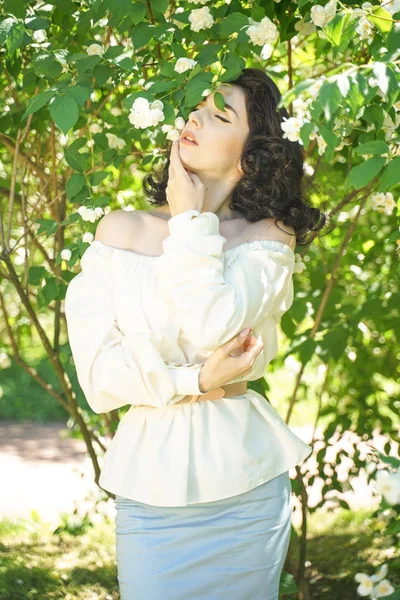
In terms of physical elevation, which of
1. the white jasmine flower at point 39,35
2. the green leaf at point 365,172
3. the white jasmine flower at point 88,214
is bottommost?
the white jasmine flower at point 88,214

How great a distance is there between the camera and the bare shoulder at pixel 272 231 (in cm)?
229

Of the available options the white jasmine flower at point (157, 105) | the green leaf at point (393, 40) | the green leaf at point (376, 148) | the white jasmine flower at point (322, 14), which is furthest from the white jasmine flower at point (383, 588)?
the white jasmine flower at point (322, 14)

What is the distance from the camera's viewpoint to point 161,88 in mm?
2297

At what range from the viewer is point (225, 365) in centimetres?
200

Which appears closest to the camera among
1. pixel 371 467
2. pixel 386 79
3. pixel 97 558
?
pixel 386 79

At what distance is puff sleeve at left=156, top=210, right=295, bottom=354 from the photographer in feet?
6.54

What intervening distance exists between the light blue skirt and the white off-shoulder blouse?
0.16 feet

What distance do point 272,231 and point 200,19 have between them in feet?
2.27

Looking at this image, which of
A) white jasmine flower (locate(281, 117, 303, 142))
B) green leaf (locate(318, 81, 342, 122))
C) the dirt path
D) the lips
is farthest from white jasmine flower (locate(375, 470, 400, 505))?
the dirt path

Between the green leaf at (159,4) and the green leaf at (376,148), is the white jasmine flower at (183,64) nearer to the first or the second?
the green leaf at (159,4)

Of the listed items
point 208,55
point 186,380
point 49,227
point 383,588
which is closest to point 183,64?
point 208,55

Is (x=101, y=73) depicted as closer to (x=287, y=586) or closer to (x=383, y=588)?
(x=383, y=588)

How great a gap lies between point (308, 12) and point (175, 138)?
2.00ft

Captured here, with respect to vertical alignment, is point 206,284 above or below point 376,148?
below
